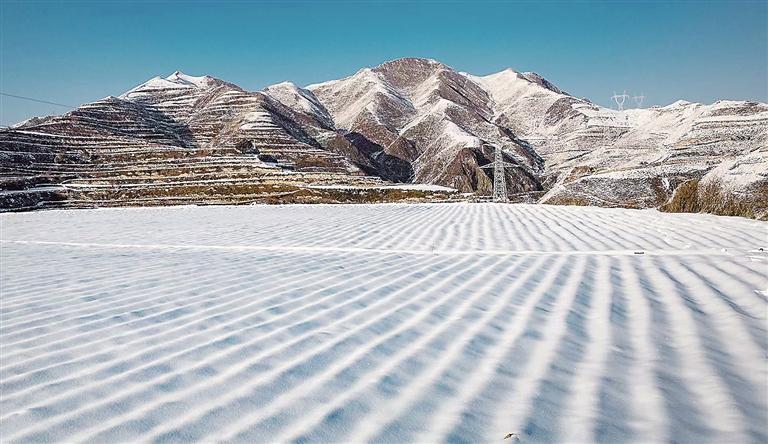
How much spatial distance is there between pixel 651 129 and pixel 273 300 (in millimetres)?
127746

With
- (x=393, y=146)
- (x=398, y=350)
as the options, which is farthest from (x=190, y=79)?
(x=398, y=350)

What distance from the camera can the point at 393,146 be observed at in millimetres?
143125

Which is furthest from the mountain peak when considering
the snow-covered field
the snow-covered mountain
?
the snow-covered field

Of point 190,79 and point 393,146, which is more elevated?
point 190,79

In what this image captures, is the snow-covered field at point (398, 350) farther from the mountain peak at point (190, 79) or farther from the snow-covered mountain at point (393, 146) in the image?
the mountain peak at point (190, 79)

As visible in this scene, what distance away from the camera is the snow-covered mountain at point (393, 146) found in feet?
86.3

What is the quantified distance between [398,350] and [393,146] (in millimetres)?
142975

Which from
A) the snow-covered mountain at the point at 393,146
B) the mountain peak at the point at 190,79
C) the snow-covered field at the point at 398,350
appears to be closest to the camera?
the snow-covered field at the point at 398,350

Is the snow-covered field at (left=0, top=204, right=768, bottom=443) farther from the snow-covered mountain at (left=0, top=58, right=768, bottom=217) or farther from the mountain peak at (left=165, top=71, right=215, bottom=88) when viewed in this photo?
the mountain peak at (left=165, top=71, right=215, bottom=88)

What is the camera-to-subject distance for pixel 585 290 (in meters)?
4.54

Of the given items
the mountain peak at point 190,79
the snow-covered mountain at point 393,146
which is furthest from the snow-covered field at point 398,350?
the mountain peak at point 190,79

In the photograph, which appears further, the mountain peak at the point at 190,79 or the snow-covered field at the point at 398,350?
the mountain peak at the point at 190,79

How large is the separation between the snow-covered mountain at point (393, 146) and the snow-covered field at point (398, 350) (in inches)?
395

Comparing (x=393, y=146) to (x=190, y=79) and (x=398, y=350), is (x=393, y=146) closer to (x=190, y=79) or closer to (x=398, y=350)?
(x=190, y=79)
